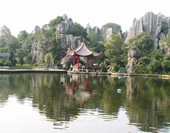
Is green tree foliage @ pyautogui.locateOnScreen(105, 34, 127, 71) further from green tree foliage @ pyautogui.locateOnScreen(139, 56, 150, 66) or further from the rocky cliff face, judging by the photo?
the rocky cliff face

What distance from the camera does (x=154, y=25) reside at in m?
45.0

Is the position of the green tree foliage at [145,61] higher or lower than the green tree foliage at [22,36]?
lower

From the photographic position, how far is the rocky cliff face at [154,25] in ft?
144

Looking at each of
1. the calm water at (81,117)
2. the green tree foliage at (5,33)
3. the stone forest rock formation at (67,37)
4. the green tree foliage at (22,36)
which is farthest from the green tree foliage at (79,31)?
the calm water at (81,117)

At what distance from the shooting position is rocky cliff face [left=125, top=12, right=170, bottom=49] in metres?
43.9

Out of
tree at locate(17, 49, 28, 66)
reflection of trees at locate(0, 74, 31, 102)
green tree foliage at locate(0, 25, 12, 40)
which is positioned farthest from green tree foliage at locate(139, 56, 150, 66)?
green tree foliage at locate(0, 25, 12, 40)

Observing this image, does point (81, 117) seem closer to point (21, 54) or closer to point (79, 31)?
point (79, 31)

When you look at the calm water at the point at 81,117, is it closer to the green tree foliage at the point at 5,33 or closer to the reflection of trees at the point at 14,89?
the reflection of trees at the point at 14,89

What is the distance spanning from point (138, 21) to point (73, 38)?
49.4 feet

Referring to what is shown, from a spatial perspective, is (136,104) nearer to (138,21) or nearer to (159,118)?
(159,118)

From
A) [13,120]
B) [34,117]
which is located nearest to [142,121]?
[34,117]

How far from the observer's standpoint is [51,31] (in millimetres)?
50094

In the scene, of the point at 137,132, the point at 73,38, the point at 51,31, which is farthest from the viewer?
the point at 51,31

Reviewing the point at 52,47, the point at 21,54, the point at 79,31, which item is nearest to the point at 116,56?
the point at 52,47
